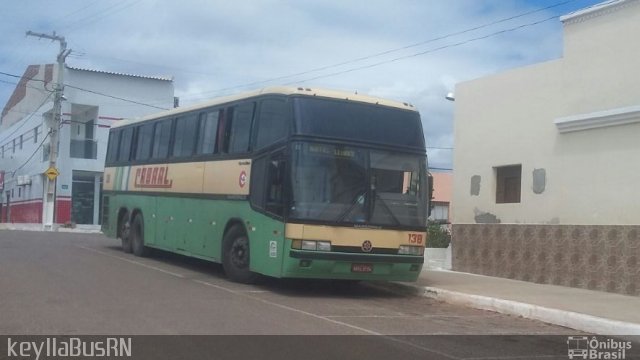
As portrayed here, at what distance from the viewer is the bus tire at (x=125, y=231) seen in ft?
63.1

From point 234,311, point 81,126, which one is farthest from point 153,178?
point 81,126

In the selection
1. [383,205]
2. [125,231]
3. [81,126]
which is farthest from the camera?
[81,126]

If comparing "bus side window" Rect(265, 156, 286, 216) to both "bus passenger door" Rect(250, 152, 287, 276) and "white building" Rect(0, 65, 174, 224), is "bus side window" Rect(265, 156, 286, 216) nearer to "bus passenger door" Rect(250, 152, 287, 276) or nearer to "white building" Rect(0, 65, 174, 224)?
"bus passenger door" Rect(250, 152, 287, 276)

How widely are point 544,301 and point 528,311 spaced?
1.05 meters

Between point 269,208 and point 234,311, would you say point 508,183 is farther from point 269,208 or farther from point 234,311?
point 234,311

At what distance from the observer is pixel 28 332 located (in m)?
8.09

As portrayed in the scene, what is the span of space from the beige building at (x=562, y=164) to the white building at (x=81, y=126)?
2773cm

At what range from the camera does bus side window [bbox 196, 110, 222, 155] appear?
47.9 feet

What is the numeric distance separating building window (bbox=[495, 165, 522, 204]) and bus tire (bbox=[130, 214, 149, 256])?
8939 millimetres

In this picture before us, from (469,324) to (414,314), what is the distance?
1004 mm

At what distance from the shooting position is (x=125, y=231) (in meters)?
19.4

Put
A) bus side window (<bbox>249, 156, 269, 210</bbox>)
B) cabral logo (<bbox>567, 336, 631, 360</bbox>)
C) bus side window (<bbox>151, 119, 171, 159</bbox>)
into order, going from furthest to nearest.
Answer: bus side window (<bbox>151, 119, 171, 159</bbox>) → bus side window (<bbox>249, 156, 269, 210</bbox>) → cabral logo (<bbox>567, 336, 631, 360</bbox>)

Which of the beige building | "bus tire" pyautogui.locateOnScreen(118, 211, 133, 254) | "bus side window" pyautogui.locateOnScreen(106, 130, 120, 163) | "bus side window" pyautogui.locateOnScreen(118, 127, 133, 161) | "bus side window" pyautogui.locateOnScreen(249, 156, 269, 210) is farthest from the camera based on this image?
"bus side window" pyautogui.locateOnScreen(106, 130, 120, 163)

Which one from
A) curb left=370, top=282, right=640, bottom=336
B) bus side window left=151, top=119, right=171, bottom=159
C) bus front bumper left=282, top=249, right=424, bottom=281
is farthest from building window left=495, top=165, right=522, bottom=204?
bus side window left=151, top=119, right=171, bottom=159
